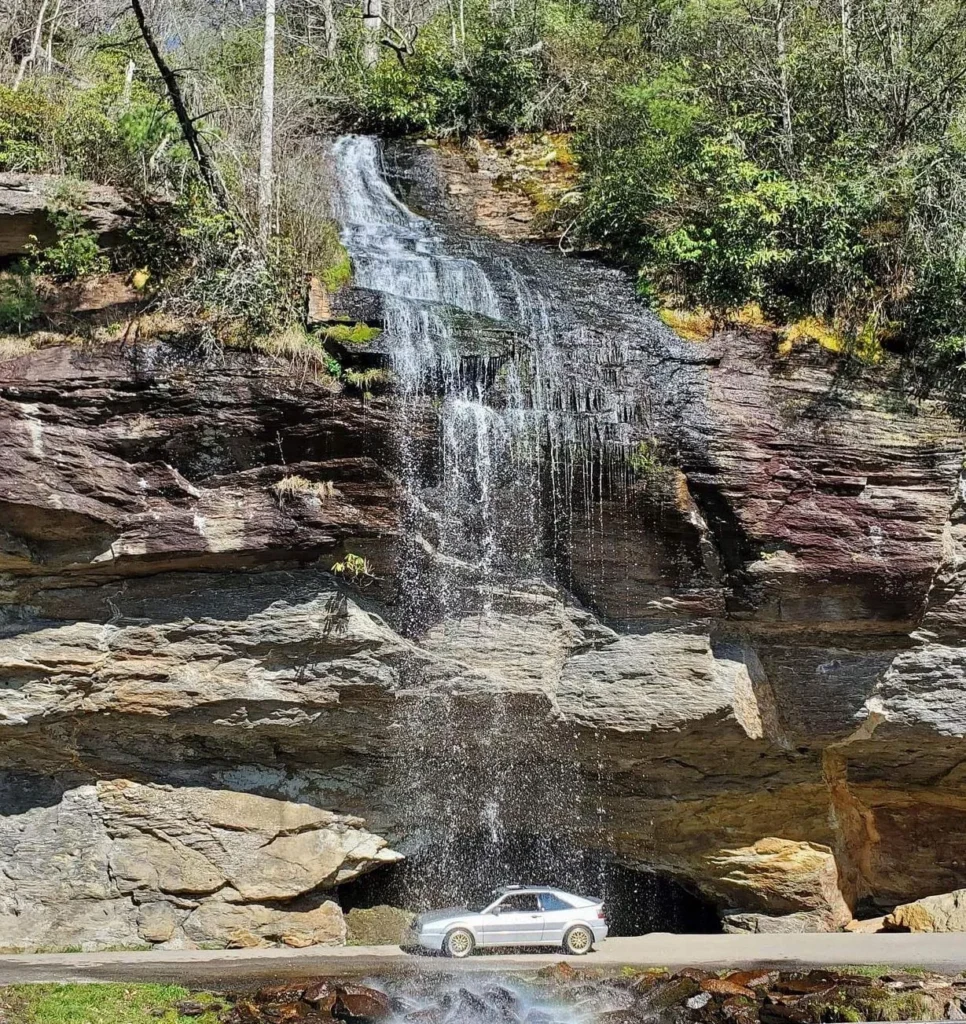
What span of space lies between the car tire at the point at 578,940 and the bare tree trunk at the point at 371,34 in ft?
68.9

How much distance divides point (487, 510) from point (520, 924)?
207 inches

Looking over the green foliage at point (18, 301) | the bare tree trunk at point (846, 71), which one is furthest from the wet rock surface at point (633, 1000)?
the bare tree trunk at point (846, 71)

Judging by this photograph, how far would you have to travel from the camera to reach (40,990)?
8.89 m

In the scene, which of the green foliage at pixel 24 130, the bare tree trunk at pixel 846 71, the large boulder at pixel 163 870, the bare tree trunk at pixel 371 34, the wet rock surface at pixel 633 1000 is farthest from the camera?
the bare tree trunk at pixel 371 34

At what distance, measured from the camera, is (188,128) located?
13.4 metres

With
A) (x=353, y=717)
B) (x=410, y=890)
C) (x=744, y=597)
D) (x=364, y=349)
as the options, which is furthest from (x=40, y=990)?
(x=744, y=597)

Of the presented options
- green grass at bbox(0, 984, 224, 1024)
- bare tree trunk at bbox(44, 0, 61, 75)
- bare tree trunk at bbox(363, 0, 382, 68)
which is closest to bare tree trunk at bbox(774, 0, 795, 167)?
bare tree trunk at bbox(363, 0, 382, 68)

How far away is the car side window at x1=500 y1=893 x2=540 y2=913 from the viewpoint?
39.5 feet

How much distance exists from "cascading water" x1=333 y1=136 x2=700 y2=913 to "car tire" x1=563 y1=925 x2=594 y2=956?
2173 mm

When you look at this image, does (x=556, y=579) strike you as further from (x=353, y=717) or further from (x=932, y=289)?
(x=932, y=289)

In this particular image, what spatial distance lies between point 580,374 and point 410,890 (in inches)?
323

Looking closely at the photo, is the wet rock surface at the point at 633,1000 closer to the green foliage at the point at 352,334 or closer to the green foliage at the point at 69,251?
the green foliage at the point at 352,334

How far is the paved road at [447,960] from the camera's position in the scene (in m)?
10.2

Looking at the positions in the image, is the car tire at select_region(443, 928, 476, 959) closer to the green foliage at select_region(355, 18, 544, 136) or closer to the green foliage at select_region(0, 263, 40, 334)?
the green foliage at select_region(0, 263, 40, 334)
